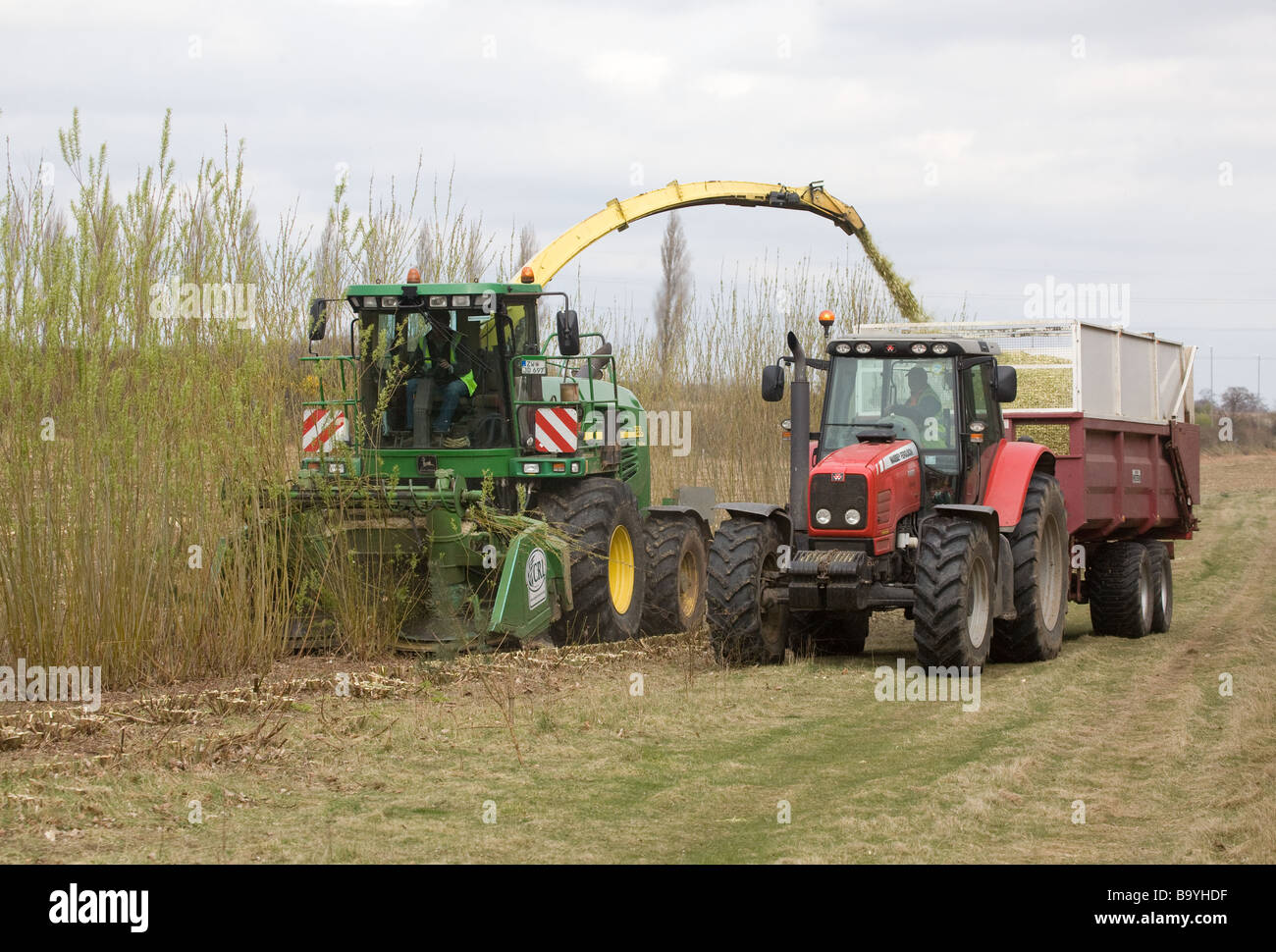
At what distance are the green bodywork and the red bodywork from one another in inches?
75.0

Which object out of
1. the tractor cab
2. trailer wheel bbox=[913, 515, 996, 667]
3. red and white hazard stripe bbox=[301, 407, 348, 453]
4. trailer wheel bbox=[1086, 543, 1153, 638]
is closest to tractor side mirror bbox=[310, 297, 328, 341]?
red and white hazard stripe bbox=[301, 407, 348, 453]

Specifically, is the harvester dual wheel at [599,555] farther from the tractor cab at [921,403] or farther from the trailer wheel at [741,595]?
the tractor cab at [921,403]

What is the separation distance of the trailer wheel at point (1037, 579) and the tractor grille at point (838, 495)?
67.2 inches

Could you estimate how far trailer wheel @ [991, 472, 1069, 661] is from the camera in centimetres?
1107

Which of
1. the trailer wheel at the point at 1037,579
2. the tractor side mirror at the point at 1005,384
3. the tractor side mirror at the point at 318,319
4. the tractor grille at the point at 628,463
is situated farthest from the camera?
the tractor grille at the point at 628,463

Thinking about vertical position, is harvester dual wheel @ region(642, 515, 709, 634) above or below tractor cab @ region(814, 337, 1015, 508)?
below

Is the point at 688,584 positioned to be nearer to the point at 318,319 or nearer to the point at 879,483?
the point at 879,483

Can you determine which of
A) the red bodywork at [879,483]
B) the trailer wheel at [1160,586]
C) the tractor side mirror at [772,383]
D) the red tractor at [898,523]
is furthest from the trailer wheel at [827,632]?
the trailer wheel at [1160,586]

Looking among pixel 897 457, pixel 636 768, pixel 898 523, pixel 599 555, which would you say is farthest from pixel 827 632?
pixel 636 768

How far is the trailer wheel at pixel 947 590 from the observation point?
9.83m

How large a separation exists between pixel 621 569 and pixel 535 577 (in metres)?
1.60

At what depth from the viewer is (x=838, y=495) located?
398 inches

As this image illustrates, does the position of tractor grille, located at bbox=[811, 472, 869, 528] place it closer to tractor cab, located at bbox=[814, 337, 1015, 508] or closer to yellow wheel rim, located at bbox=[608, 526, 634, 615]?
tractor cab, located at bbox=[814, 337, 1015, 508]
